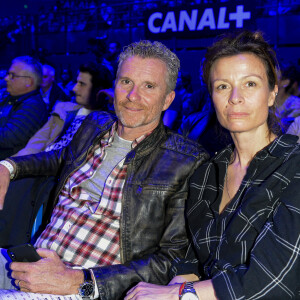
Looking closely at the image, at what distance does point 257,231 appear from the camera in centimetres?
154

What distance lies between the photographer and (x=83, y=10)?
13.8 m

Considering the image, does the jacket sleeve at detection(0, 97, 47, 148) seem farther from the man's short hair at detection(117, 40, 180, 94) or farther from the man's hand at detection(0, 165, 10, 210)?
the man's short hair at detection(117, 40, 180, 94)

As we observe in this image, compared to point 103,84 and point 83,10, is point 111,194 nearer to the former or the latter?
point 103,84

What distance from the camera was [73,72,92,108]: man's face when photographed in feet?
13.1

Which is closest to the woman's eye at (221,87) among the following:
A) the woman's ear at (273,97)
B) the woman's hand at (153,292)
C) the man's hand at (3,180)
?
the woman's ear at (273,97)

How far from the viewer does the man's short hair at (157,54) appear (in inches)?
87.7

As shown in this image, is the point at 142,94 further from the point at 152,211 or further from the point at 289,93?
the point at 289,93

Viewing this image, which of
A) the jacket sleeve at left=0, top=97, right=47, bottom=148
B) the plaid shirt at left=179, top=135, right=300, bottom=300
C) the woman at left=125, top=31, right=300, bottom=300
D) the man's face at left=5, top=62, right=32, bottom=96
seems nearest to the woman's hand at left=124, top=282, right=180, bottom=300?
the woman at left=125, top=31, right=300, bottom=300

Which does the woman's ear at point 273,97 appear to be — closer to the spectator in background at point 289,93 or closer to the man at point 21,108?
the spectator in background at point 289,93

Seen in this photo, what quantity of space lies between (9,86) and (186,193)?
3302 millimetres

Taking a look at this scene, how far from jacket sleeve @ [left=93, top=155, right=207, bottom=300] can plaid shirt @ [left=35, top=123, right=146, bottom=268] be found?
15cm

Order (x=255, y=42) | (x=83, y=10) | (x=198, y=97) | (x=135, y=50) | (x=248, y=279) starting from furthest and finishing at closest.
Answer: (x=83, y=10) < (x=198, y=97) < (x=135, y=50) < (x=255, y=42) < (x=248, y=279)

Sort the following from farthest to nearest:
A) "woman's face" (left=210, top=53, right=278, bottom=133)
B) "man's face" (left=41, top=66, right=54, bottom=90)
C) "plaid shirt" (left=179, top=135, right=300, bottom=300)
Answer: "man's face" (left=41, top=66, right=54, bottom=90), "woman's face" (left=210, top=53, right=278, bottom=133), "plaid shirt" (left=179, top=135, right=300, bottom=300)

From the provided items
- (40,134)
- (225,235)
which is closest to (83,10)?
(40,134)
